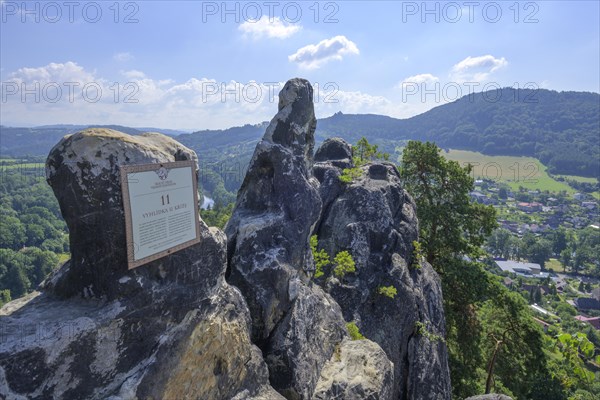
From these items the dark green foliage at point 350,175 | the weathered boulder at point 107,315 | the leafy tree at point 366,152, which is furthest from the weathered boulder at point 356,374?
the leafy tree at point 366,152

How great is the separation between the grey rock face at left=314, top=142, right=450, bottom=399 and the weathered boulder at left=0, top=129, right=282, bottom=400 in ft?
24.2

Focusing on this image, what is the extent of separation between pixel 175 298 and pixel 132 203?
2.10 meters

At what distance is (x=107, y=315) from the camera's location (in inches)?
249

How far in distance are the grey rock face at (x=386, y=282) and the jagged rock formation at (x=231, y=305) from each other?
6 cm

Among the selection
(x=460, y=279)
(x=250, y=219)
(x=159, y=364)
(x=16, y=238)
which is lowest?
(x=16, y=238)

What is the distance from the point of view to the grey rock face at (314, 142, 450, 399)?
560 inches

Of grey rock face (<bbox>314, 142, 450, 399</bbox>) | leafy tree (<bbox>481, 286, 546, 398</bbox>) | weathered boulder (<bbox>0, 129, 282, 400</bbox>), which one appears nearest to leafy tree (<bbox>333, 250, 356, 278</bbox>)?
grey rock face (<bbox>314, 142, 450, 399</bbox>)

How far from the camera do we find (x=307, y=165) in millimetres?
12977

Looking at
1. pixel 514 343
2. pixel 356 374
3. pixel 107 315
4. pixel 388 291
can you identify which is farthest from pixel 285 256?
pixel 514 343

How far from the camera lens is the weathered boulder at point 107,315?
5.69 meters

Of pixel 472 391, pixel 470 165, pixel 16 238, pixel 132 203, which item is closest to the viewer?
pixel 132 203

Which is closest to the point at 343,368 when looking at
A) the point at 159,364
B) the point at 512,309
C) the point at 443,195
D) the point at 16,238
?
the point at 159,364

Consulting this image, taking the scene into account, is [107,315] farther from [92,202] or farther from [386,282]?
[386,282]

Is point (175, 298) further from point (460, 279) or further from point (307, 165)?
point (460, 279)
